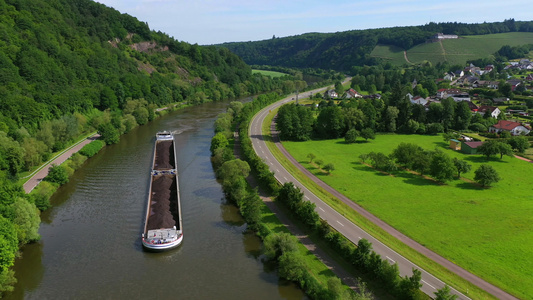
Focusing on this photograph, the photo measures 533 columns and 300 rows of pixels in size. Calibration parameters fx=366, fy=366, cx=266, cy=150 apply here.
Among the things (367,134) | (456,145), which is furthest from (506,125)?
(367,134)

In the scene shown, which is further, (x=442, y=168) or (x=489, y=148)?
(x=489, y=148)

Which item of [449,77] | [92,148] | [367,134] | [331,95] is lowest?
[367,134]

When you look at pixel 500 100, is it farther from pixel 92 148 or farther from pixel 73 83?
pixel 73 83

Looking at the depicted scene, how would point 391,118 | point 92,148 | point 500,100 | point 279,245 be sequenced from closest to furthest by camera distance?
point 279,245, point 92,148, point 391,118, point 500,100

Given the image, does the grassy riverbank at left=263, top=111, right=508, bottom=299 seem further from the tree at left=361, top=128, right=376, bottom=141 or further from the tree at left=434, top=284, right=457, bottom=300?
the tree at left=361, top=128, right=376, bottom=141

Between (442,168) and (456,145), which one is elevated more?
(442,168)

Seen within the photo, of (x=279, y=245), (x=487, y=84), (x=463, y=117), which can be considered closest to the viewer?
(x=279, y=245)

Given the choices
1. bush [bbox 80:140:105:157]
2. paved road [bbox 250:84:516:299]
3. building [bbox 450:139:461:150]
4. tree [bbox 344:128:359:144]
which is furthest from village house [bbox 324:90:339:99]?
bush [bbox 80:140:105:157]

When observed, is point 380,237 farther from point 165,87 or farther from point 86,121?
point 165,87
